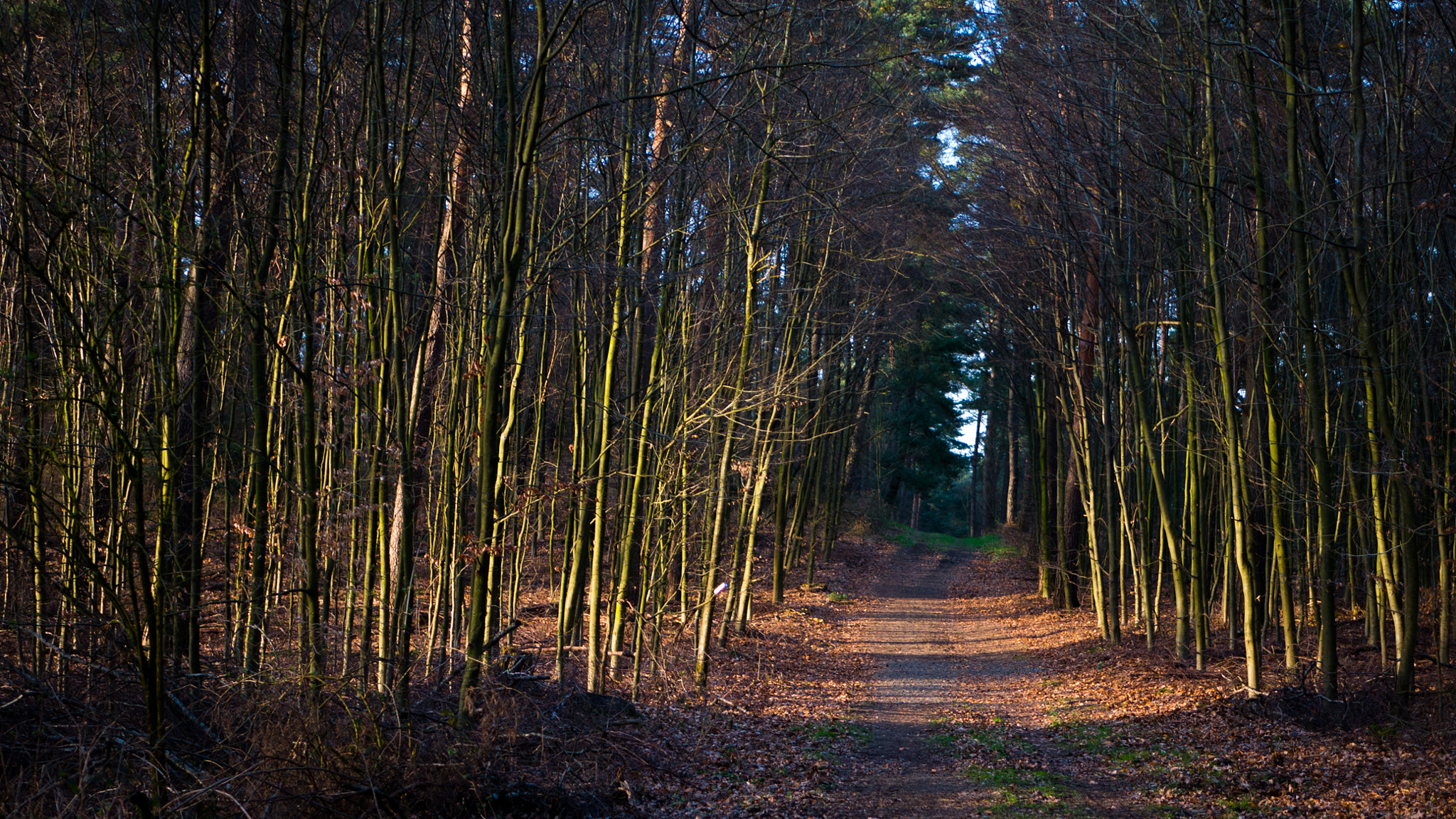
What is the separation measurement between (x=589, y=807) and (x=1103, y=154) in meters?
9.32

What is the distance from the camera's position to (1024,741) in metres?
8.59

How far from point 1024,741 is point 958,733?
2.09 feet

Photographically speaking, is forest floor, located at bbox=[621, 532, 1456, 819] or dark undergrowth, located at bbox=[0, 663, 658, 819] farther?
forest floor, located at bbox=[621, 532, 1456, 819]

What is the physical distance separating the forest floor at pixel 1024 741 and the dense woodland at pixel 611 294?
2.51ft

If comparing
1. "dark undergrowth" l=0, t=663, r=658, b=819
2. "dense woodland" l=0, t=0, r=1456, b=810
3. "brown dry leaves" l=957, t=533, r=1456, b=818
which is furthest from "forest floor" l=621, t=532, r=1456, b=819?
"dark undergrowth" l=0, t=663, r=658, b=819

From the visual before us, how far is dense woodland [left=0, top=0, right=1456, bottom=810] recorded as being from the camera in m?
5.48

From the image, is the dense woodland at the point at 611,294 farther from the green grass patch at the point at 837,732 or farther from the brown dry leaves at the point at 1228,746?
the green grass patch at the point at 837,732

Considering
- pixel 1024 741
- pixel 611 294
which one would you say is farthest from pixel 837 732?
pixel 611 294

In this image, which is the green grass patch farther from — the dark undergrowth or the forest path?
the dark undergrowth

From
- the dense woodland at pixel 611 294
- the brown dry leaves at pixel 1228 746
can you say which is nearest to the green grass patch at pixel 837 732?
the brown dry leaves at pixel 1228 746

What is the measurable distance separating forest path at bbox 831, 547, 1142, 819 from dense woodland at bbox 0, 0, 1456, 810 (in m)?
2.24

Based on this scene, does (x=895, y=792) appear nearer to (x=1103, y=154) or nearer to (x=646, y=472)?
(x=646, y=472)

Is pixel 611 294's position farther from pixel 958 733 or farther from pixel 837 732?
pixel 958 733

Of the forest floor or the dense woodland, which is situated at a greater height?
the dense woodland
